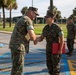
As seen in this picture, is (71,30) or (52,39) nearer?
(52,39)

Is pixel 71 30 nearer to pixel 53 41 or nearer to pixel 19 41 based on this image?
pixel 53 41

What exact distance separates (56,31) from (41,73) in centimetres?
198

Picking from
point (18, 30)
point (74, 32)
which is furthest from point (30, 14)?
point (74, 32)

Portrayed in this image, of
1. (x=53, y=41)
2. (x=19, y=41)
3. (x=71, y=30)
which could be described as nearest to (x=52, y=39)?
(x=53, y=41)

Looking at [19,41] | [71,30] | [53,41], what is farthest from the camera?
[71,30]

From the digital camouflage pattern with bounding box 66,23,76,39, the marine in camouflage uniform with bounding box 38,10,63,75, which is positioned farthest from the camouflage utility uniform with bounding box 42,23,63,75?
the digital camouflage pattern with bounding box 66,23,76,39

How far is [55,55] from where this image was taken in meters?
7.09

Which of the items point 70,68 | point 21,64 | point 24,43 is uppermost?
point 24,43

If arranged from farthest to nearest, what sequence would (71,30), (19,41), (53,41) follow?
1. (71,30)
2. (53,41)
3. (19,41)

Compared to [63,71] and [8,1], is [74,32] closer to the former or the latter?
[63,71]

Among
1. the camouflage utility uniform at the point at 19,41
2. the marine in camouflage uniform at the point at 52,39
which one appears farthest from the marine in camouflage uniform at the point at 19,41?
the marine in camouflage uniform at the point at 52,39

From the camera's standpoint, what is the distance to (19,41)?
19.8 ft

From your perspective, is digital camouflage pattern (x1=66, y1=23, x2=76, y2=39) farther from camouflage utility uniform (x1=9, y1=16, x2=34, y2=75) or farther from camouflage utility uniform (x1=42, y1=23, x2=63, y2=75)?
camouflage utility uniform (x1=9, y1=16, x2=34, y2=75)

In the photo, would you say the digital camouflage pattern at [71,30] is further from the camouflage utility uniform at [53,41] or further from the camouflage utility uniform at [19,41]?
the camouflage utility uniform at [19,41]
